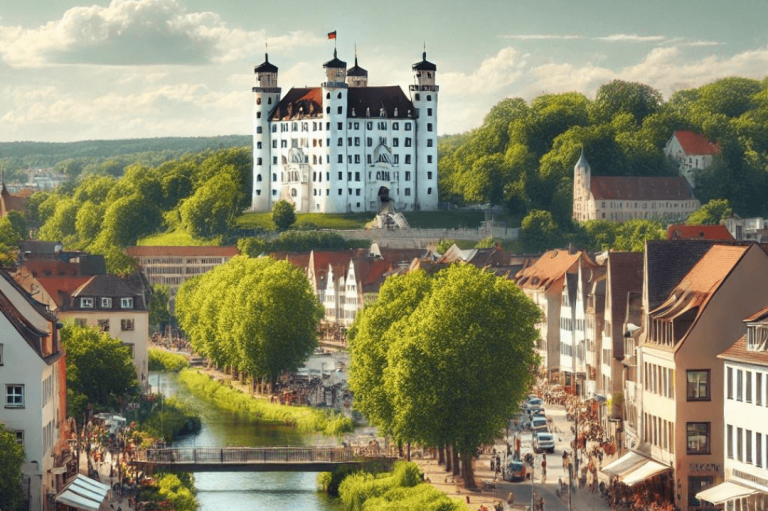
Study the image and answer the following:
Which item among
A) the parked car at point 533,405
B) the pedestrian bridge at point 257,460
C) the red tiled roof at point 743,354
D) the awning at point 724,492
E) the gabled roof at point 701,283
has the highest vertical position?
the gabled roof at point 701,283

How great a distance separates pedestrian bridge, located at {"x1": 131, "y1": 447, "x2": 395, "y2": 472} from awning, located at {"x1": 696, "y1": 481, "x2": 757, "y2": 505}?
76.1ft

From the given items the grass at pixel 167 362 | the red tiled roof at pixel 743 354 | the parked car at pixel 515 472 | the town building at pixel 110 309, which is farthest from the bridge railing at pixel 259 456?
the grass at pixel 167 362

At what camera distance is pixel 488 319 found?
97250 millimetres

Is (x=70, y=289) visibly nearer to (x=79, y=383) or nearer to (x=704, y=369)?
(x=79, y=383)

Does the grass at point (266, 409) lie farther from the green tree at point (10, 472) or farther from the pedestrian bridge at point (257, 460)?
the green tree at point (10, 472)

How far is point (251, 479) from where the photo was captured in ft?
352

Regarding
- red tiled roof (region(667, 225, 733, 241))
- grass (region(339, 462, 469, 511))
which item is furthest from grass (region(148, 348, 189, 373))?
grass (region(339, 462, 469, 511))

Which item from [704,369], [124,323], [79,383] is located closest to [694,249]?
[704,369]

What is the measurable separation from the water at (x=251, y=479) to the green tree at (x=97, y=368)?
4.75 meters

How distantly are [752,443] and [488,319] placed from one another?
79.1 ft

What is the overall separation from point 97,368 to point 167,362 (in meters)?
57.3

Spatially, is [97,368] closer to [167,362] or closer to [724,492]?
[724,492]

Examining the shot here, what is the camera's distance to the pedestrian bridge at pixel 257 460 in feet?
315

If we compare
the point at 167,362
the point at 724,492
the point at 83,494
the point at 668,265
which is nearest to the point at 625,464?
the point at 668,265
